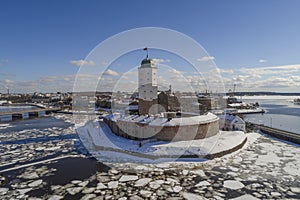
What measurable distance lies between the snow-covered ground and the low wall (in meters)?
0.40

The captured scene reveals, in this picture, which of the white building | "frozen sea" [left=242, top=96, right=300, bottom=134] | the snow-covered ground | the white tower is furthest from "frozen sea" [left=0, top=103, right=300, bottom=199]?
"frozen sea" [left=242, top=96, right=300, bottom=134]

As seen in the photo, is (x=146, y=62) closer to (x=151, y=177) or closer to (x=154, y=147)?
(x=154, y=147)

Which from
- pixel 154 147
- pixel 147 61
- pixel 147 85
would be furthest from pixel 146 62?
pixel 154 147

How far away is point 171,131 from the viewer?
13.1 metres

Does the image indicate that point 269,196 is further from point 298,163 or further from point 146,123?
point 146,123

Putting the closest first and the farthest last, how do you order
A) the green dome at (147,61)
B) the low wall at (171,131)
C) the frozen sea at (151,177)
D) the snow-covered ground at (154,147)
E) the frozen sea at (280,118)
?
1. the frozen sea at (151,177)
2. the snow-covered ground at (154,147)
3. the low wall at (171,131)
4. the green dome at (147,61)
5. the frozen sea at (280,118)

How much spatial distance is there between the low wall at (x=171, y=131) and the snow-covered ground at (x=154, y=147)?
40 centimetres

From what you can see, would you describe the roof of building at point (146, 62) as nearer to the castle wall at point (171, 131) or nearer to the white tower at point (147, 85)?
the white tower at point (147, 85)

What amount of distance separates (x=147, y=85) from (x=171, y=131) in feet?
24.1

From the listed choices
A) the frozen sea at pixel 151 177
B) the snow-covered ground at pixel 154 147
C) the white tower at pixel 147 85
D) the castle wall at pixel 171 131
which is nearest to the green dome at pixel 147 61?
Result: the white tower at pixel 147 85

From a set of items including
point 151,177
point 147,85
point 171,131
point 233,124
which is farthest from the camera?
point 147,85

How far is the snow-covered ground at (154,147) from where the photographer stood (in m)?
11.3

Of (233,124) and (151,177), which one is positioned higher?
(233,124)

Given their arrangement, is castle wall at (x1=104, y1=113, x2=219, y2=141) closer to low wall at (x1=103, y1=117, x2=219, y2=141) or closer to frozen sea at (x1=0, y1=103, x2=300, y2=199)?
low wall at (x1=103, y1=117, x2=219, y2=141)
